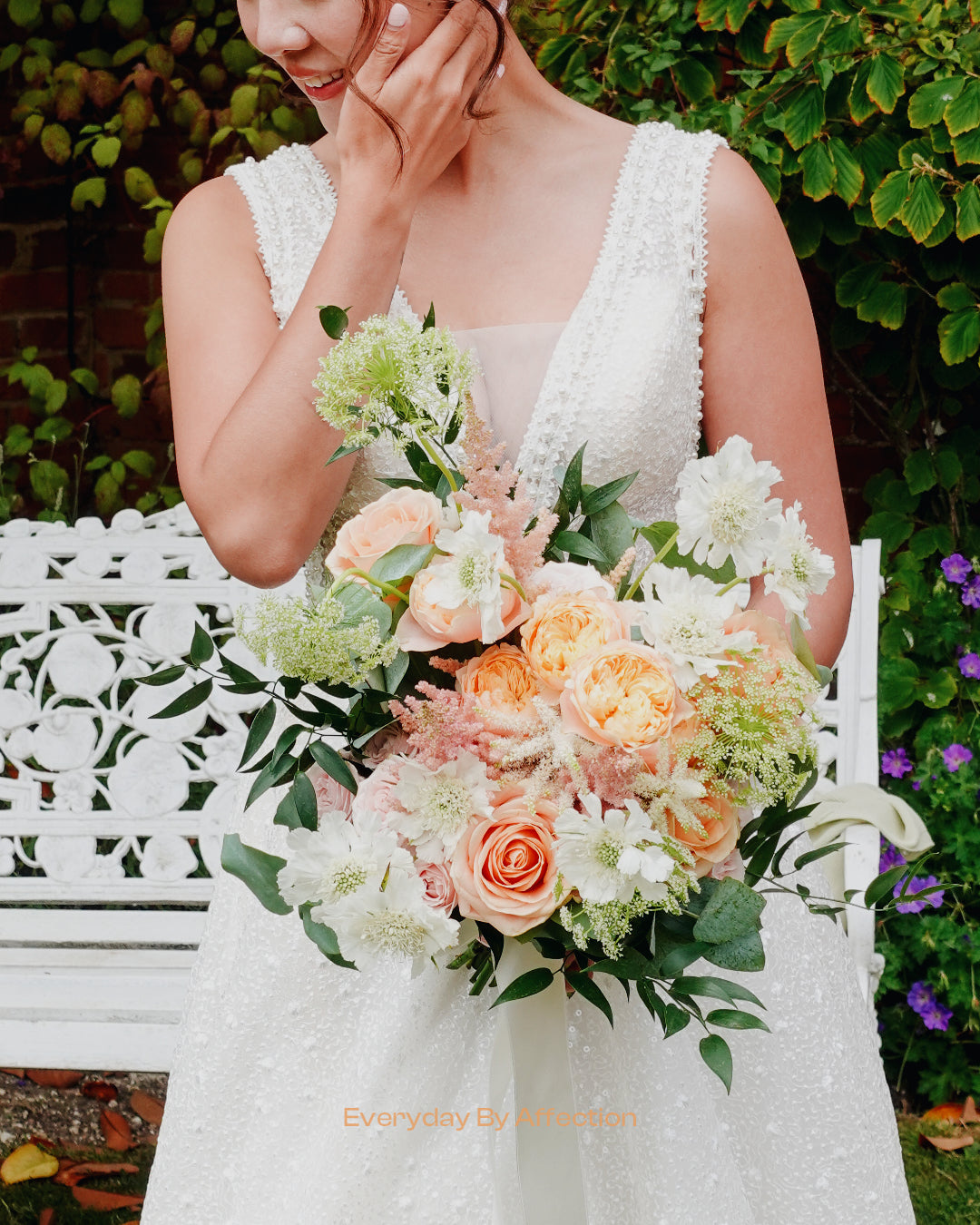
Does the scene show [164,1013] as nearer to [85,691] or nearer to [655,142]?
[85,691]

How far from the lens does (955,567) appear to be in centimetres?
332

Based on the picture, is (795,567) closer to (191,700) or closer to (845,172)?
(191,700)

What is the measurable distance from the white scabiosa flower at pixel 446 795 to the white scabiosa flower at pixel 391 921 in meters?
0.04

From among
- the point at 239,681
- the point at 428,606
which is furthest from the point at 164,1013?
the point at 428,606

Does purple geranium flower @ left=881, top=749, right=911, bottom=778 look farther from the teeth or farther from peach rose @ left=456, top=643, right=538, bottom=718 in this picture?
peach rose @ left=456, top=643, right=538, bottom=718

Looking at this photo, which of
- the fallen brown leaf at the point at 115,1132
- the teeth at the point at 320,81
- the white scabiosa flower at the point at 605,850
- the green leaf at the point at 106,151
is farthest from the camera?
the green leaf at the point at 106,151

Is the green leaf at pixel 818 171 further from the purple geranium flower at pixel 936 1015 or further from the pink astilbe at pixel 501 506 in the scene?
the pink astilbe at pixel 501 506

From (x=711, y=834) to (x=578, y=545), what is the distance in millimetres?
266

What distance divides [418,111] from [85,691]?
6.03 ft

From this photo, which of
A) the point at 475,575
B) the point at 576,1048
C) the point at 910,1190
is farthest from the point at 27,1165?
the point at 475,575

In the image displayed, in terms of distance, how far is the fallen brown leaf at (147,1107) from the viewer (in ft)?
10.7

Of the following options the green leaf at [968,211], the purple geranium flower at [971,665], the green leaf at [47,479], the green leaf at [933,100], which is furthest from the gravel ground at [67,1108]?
the green leaf at [933,100]

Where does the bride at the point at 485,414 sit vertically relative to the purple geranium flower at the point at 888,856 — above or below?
above

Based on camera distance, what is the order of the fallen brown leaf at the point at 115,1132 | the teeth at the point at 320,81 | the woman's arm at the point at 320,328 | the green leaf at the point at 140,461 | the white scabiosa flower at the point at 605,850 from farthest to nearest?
the green leaf at the point at 140,461 → the fallen brown leaf at the point at 115,1132 → the teeth at the point at 320,81 → the woman's arm at the point at 320,328 → the white scabiosa flower at the point at 605,850
